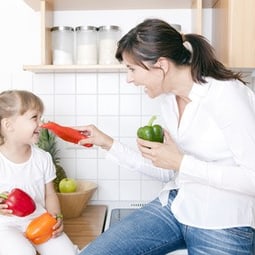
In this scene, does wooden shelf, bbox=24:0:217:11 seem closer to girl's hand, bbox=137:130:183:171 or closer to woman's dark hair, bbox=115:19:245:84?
woman's dark hair, bbox=115:19:245:84

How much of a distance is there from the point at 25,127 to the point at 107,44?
1.49ft

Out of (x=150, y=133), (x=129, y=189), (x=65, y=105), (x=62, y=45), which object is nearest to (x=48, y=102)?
(x=65, y=105)

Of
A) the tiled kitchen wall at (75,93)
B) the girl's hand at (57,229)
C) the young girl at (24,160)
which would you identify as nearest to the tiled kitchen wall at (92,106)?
the tiled kitchen wall at (75,93)

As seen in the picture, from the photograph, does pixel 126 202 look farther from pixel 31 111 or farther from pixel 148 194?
pixel 31 111

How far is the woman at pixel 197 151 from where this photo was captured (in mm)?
1148

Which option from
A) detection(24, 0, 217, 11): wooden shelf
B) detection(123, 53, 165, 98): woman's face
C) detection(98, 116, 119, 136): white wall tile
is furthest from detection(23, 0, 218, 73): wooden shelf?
detection(123, 53, 165, 98): woman's face

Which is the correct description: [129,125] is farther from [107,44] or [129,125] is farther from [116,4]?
[116,4]

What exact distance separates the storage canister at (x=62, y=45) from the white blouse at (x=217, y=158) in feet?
2.05

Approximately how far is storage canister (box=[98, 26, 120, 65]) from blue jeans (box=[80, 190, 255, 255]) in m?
0.59

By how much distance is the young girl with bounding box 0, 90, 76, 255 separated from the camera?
4.92 ft

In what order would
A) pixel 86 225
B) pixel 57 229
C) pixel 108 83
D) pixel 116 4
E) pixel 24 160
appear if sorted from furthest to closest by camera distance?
pixel 108 83 → pixel 116 4 → pixel 86 225 → pixel 24 160 → pixel 57 229

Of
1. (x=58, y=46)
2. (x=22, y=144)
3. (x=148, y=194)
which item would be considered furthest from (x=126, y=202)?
(x=58, y=46)

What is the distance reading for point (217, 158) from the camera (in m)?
1.23

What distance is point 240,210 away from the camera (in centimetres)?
119
